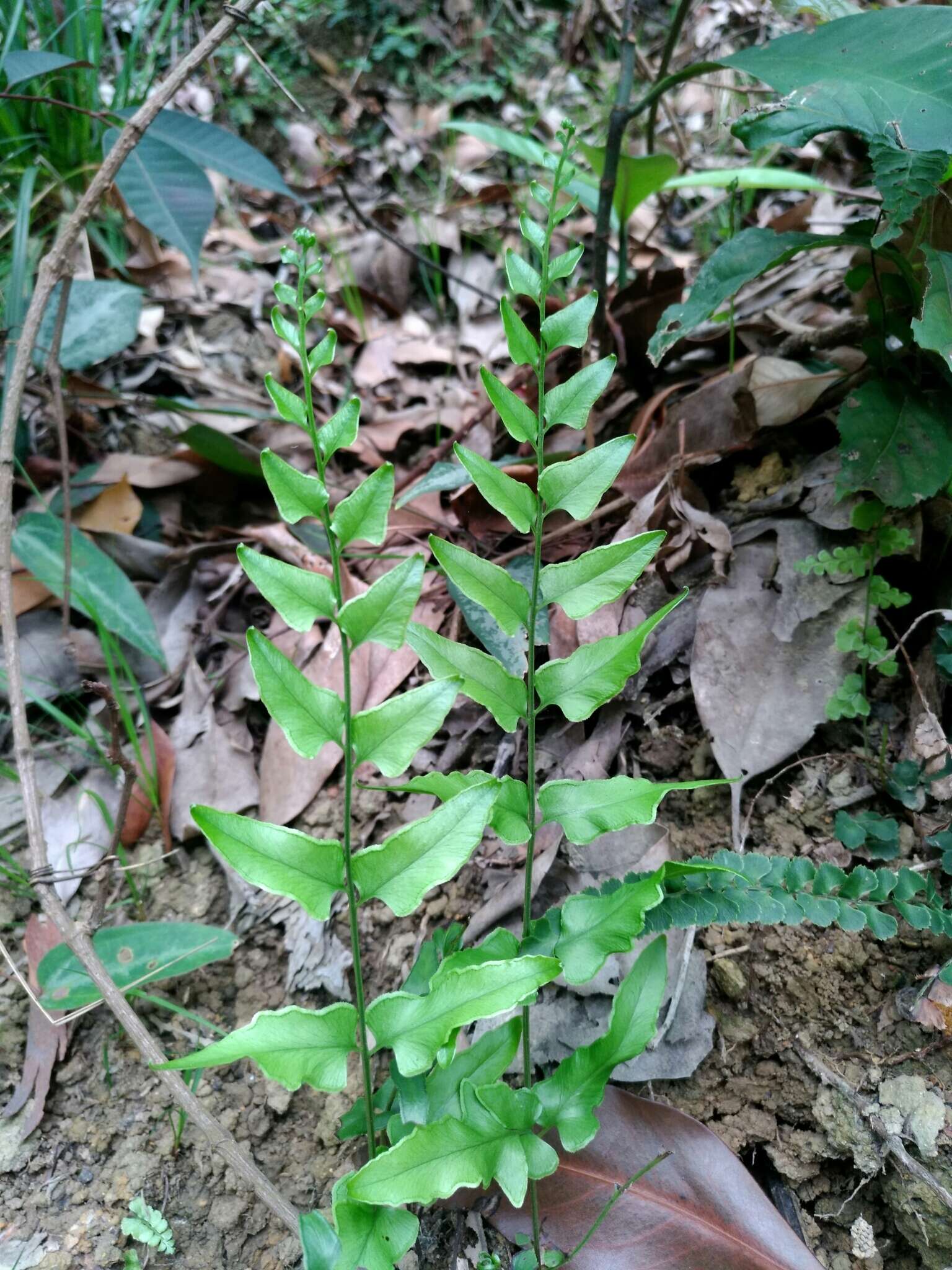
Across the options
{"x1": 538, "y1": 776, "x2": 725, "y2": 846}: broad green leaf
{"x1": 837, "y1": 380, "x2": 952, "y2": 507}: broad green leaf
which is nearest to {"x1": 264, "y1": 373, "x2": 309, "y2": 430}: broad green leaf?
{"x1": 538, "y1": 776, "x2": 725, "y2": 846}: broad green leaf

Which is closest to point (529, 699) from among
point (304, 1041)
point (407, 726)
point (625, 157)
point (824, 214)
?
point (407, 726)

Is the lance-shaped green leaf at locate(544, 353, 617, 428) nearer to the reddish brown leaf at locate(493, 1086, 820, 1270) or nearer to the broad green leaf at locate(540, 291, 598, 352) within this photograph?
the broad green leaf at locate(540, 291, 598, 352)

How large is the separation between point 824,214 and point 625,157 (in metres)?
1.01

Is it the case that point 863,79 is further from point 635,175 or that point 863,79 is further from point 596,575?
point 596,575

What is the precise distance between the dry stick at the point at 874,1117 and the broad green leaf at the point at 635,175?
1.76m

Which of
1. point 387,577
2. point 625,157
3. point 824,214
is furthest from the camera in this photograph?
point 824,214

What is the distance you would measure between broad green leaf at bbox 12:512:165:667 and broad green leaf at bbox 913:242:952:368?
152 centimetres

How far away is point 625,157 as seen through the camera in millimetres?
1977

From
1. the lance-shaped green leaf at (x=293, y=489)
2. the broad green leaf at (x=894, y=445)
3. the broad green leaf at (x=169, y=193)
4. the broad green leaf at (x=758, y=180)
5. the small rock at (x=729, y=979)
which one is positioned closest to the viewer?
the lance-shaped green leaf at (x=293, y=489)

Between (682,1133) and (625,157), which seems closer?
(682,1133)

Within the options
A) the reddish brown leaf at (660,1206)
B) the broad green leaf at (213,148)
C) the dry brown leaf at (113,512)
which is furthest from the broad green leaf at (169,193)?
the reddish brown leaf at (660,1206)

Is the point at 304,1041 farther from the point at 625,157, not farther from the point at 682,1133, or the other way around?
the point at 625,157

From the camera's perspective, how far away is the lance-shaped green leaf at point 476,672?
3.26 feet

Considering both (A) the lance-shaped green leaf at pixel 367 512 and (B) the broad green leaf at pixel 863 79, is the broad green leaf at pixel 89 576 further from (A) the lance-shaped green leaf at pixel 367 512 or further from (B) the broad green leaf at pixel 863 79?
(B) the broad green leaf at pixel 863 79
